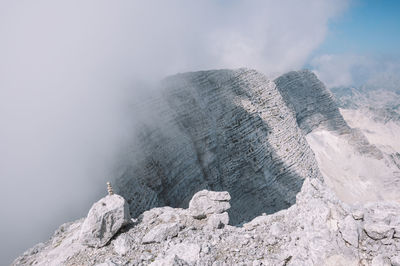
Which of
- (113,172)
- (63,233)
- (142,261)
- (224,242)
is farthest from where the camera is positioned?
(113,172)

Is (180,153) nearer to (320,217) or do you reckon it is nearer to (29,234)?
(29,234)

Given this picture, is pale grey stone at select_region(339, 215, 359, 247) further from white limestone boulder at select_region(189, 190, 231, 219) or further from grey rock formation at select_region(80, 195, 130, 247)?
grey rock formation at select_region(80, 195, 130, 247)

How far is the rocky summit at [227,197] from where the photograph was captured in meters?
7.07

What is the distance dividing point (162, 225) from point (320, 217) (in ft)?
17.5

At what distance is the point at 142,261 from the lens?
723 cm

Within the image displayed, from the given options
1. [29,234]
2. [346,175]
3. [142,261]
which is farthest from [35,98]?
[346,175]

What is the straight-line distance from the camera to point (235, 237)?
8062mm

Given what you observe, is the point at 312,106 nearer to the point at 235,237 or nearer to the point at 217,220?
the point at 217,220

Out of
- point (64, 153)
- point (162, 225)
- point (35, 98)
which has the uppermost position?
point (35, 98)

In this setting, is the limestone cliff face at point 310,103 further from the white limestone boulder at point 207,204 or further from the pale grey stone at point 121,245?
the pale grey stone at point 121,245

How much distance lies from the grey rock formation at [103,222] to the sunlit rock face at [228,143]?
10.0 m

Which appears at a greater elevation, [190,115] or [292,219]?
[190,115]

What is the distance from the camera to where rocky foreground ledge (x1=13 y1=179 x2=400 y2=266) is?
21.8 ft

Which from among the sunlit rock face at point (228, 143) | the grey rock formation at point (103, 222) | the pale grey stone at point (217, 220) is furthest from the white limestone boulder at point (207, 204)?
the sunlit rock face at point (228, 143)
